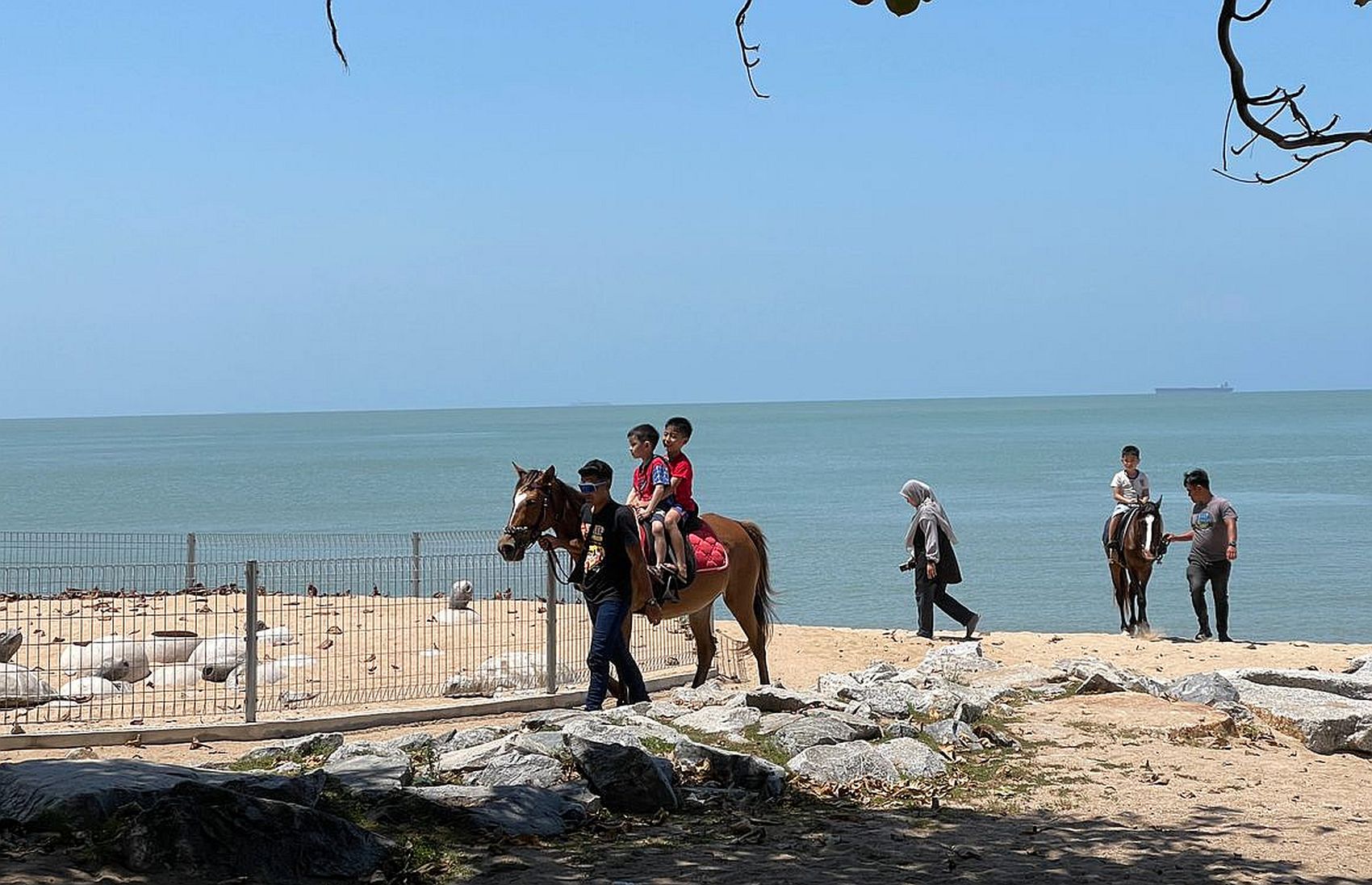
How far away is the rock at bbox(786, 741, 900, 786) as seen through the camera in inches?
365

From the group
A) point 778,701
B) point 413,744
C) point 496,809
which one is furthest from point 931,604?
point 496,809

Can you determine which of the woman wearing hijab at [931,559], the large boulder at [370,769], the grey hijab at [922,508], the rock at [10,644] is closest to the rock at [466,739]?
the large boulder at [370,769]

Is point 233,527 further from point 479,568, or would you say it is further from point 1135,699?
point 1135,699

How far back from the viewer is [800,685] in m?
16.0

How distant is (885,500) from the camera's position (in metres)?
62.8

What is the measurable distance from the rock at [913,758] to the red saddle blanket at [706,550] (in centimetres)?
396

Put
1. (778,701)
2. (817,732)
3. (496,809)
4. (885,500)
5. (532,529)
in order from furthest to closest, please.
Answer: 1. (885,500)
2. (532,529)
3. (778,701)
4. (817,732)
5. (496,809)

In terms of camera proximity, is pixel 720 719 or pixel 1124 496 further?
pixel 1124 496

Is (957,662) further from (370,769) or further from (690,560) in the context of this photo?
(370,769)

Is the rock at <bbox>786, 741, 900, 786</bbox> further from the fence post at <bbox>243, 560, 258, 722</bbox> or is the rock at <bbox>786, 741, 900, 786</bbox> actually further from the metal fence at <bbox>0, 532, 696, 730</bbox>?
the fence post at <bbox>243, 560, 258, 722</bbox>

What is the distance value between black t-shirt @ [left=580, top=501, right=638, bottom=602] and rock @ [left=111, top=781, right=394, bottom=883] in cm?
444

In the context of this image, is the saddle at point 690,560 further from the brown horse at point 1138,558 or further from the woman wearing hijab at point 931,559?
the brown horse at point 1138,558

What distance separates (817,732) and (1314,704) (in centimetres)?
398

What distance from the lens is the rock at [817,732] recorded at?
32.6 feet
